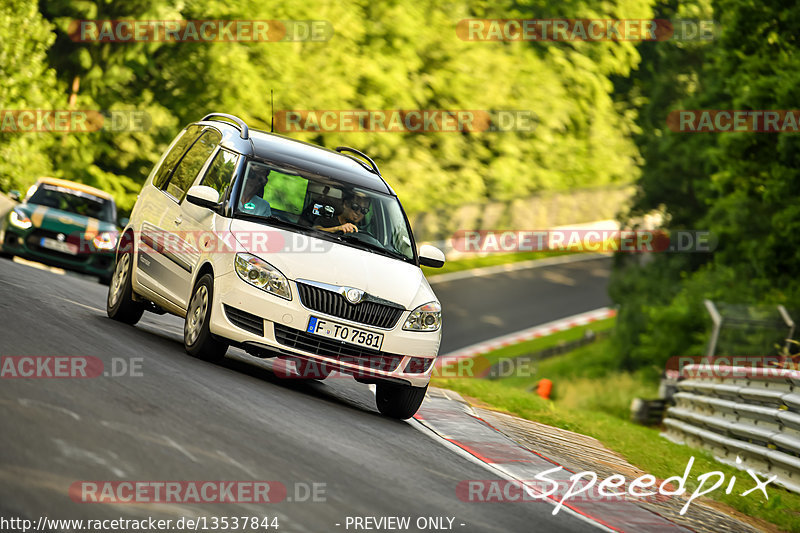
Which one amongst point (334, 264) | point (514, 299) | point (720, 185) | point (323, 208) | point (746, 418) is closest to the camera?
point (334, 264)

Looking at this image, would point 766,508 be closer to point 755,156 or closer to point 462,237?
point 755,156

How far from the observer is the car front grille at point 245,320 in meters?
9.74

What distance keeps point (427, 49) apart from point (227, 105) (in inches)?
497

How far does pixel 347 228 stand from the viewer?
1083 cm

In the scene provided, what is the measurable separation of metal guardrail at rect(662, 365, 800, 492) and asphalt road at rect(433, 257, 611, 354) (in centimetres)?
1503

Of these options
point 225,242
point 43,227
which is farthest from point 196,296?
point 43,227

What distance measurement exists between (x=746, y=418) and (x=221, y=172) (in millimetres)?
6767

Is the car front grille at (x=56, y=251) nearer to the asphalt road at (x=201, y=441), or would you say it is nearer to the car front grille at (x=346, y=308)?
the asphalt road at (x=201, y=441)

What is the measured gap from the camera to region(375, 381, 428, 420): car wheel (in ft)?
34.3

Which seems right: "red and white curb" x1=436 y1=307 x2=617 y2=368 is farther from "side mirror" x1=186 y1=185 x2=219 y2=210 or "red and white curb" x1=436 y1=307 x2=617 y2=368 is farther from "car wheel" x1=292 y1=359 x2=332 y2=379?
"side mirror" x1=186 y1=185 x2=219 y2=210

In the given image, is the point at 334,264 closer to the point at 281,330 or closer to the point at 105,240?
the point at 281,330

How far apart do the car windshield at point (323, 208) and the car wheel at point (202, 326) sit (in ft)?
2.60

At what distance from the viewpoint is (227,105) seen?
33750 millimetres

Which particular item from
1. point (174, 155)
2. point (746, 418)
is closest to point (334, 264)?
point (174, 155)
